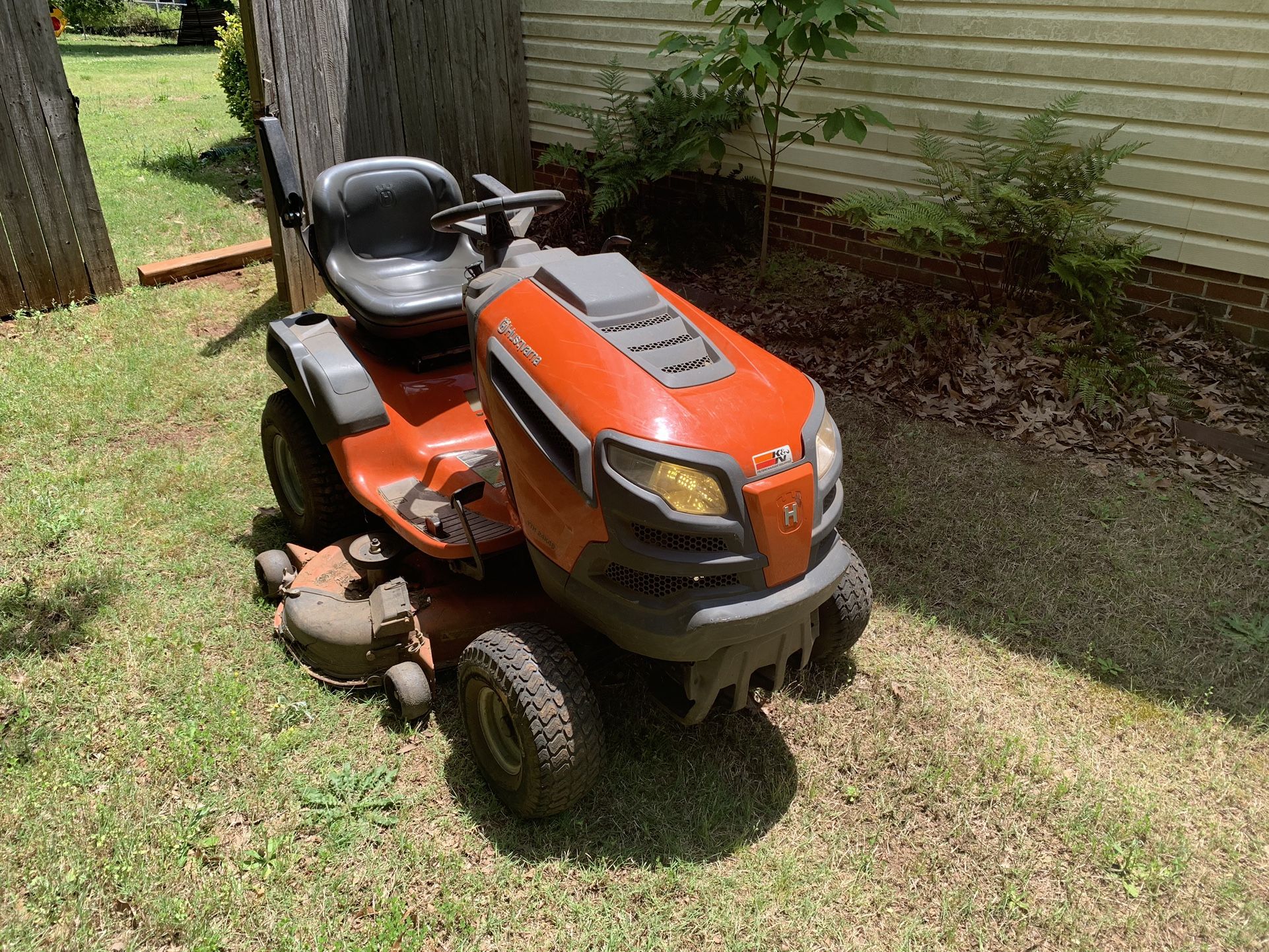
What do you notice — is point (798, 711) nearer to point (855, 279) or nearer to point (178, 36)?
point (855, 279)

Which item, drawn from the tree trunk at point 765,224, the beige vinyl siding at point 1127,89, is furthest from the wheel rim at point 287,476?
the beige vinyl siding at point 1127,89

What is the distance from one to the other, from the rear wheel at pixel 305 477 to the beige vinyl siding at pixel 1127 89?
12.5 feet

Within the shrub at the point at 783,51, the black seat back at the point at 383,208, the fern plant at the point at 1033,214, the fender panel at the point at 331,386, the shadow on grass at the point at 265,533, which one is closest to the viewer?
the fender panel at the point at 331,386

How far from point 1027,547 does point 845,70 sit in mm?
3326

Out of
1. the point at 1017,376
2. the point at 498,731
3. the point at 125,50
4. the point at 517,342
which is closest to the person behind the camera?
the point at 517,342

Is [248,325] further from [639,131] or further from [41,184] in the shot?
[639,131]

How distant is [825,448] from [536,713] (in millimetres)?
983

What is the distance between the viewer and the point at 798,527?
219cm

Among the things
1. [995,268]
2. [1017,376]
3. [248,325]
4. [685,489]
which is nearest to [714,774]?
[685,489]

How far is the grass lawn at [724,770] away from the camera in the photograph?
231cm

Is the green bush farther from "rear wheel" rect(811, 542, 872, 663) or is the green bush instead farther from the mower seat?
"rear wheel" rect(811, 542, 872, 663)

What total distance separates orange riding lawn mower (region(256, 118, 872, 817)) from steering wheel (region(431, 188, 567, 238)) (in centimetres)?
1

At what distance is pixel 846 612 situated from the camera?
9.23ft

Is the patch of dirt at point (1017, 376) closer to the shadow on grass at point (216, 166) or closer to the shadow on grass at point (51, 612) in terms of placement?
the shadow on grass at point (51, 612)
